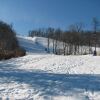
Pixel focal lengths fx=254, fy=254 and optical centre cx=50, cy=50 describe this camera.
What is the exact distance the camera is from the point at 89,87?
945 centimetres

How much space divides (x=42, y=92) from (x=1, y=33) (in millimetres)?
54447

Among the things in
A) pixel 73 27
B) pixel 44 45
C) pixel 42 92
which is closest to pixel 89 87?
pixel 42 92

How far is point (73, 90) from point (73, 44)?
84.2 meters

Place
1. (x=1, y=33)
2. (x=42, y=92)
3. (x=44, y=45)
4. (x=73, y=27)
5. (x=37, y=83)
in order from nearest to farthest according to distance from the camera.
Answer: (x=42, y=92) → (x=37, y=83) → (x=1, y=33) → (x=73, y=27) → (x=44, y=45)

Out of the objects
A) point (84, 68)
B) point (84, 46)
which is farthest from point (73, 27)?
point (84, 68)

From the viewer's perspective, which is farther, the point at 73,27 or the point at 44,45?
the point at 44,45

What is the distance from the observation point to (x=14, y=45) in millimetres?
64938

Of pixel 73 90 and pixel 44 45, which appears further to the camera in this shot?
pixel 44 45

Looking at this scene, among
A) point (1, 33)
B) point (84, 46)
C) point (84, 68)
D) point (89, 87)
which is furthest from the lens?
point (84, 46)

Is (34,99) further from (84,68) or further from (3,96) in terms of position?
(84,68)

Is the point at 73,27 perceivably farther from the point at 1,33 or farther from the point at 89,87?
the point at 89,87

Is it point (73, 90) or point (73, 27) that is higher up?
point (73, 27)

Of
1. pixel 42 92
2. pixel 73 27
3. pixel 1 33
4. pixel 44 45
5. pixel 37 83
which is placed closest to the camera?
pixel 42 92

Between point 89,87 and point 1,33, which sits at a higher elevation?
point 1,33
